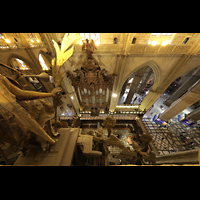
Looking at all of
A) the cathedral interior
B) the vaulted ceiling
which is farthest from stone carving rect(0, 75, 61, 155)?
the vaulted ceiling

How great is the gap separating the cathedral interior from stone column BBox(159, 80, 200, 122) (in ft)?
0.18

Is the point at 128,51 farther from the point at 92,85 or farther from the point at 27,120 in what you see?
the point at 27,120

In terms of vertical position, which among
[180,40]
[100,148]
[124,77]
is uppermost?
[180,40]

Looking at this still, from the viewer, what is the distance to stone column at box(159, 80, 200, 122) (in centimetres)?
573

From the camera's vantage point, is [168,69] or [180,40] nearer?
[180,40]

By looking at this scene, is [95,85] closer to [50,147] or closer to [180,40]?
[50,147]

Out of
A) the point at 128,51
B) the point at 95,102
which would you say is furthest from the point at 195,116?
the point at 95,102

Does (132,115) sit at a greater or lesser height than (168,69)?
lesser

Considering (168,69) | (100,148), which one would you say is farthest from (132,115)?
(100,148)

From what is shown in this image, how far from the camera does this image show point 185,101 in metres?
6.28

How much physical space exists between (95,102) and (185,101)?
7.51 meters

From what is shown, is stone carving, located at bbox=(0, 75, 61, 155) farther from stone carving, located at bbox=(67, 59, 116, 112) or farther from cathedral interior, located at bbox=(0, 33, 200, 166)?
stone carving, located at bbox=(67, 59, 116, 112)

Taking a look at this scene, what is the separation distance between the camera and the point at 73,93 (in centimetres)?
678

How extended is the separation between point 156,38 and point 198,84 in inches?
180
